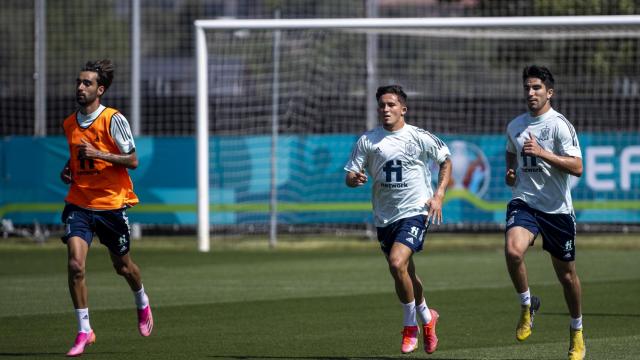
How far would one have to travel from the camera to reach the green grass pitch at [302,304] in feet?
33.3

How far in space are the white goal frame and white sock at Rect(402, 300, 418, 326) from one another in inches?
422

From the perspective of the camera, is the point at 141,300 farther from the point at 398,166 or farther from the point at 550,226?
the point at 550,226

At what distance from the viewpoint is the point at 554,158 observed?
9.23m

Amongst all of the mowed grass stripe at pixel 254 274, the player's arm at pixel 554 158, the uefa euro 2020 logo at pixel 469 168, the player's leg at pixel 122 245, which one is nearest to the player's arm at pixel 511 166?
the player's arm at pixel 554 158

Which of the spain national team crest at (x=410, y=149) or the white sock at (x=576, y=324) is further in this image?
the spain national team crest at (x=410, y=149)

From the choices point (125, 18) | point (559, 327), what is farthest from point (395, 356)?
point (125, 18)

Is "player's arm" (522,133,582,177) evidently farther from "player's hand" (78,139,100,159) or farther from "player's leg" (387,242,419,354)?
"player's hand" (78,139,100,159)

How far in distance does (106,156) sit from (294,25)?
35.9 ft

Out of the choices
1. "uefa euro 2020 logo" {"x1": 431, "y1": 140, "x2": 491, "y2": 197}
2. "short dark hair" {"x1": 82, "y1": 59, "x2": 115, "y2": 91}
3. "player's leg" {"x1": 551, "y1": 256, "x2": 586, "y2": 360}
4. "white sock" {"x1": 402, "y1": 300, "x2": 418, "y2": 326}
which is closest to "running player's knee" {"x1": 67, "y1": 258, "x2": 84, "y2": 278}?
"short dark hair" {"x1": 82, "y1": 59, "x2": 115, "y2": 91}

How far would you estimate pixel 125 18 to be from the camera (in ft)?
146

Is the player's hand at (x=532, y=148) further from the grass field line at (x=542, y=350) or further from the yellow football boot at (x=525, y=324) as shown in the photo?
the grass field line at (x=542, y=350)

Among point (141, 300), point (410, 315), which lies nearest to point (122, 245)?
point (141, 300)

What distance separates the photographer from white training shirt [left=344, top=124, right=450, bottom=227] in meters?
9.80

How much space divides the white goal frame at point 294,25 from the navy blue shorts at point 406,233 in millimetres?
10331
